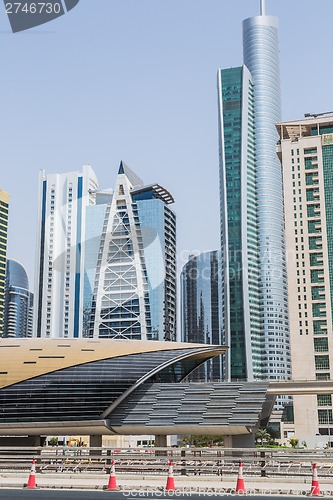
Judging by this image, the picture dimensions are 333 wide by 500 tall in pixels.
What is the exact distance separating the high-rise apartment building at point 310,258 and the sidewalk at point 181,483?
382 feet

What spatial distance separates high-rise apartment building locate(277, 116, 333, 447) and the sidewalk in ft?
382

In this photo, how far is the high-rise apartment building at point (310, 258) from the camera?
142 metres

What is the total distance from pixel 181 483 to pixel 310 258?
131 m

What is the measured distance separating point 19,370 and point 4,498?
63825mm

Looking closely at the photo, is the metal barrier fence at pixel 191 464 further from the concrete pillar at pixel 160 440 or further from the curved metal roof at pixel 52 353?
the concrete pillar at pixel 160 440

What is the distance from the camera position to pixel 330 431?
139m

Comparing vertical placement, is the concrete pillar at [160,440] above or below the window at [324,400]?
below

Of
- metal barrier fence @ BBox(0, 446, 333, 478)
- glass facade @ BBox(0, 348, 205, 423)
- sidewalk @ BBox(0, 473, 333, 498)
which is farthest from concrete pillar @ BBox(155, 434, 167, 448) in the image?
sidewalk @ BBox(0, 473, 333, 498)

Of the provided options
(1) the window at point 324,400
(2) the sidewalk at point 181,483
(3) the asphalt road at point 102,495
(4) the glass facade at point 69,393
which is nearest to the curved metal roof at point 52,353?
(4) the glass facade at point 69,393

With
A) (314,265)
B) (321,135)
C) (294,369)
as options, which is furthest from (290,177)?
(294,369)

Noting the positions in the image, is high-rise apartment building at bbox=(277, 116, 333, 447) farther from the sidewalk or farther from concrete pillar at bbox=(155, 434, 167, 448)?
the sidewalk

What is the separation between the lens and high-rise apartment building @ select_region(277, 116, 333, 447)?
142 metres

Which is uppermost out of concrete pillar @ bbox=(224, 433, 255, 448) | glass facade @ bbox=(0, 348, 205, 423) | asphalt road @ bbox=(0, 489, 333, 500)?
glass facade @ bbox=(0, 348, 205, 423)

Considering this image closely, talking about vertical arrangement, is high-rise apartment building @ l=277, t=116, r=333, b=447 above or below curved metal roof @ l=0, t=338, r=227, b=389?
above
